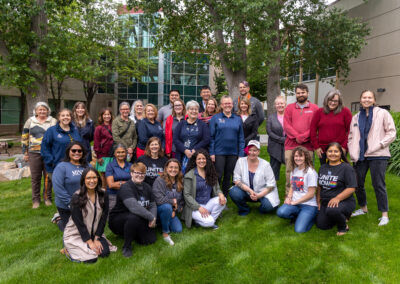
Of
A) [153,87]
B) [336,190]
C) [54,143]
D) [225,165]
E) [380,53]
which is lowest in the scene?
[336,190]

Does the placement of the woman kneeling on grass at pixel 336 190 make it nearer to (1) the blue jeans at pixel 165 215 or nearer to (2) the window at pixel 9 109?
(1) the blue jeans at pixel 165 215

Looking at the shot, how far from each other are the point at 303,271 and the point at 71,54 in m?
12.2

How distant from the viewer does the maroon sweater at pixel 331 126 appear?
4.46 metres

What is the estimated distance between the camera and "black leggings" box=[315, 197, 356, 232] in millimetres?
4031

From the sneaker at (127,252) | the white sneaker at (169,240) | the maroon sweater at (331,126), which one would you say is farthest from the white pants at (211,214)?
the maroon sweater at (331,126)

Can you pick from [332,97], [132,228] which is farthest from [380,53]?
[132,228]

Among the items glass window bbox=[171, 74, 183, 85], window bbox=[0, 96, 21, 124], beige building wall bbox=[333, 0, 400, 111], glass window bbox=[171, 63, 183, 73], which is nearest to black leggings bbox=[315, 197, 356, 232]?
beige building wall bbox=[333, 0, 400, 111]

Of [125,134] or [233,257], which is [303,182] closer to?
[233,257]

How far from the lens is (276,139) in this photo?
5.43 metres

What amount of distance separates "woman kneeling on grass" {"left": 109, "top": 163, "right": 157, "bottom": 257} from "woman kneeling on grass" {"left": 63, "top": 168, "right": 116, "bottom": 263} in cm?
25

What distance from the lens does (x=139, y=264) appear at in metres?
3.48

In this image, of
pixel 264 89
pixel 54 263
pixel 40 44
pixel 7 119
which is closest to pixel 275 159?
pixel 54 263

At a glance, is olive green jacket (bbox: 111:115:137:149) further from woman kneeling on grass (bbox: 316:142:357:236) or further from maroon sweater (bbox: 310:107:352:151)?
woman kneeling on grass (bbox: 316:142:357:236)

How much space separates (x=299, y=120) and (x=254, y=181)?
1281 mm
